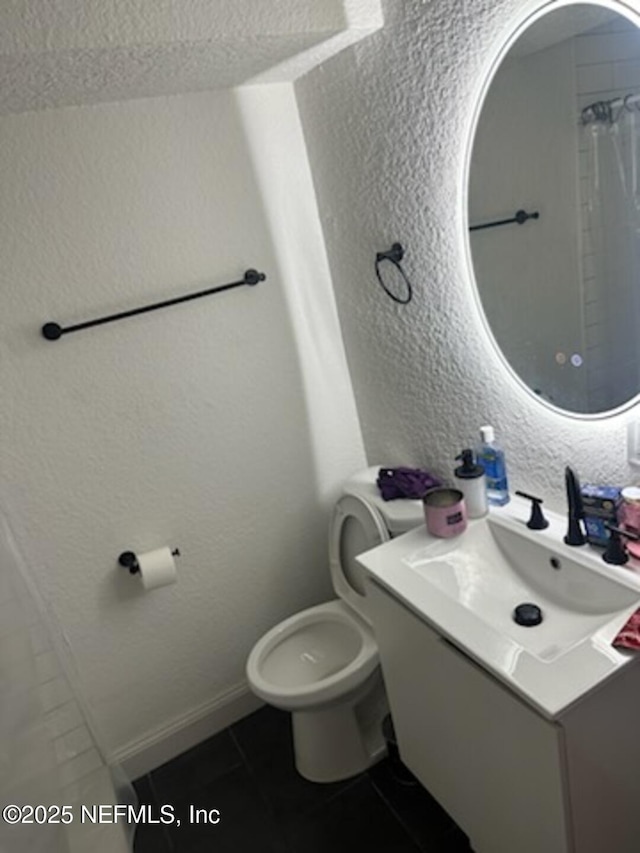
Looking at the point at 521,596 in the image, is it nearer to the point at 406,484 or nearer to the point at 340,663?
the point at 406,484

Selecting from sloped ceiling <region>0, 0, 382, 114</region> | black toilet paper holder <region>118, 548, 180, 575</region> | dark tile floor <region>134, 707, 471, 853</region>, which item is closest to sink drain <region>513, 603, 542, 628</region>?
dark tile floor <region>134, 707, 471, 853</region>

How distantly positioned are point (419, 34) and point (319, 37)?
240 millimetres

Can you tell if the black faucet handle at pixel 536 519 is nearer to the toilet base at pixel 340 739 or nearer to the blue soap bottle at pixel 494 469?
the blue soap bottle at pixel 494 469

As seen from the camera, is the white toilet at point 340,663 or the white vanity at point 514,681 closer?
the white vanity at point 514,681

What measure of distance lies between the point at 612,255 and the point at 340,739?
4.86 ft

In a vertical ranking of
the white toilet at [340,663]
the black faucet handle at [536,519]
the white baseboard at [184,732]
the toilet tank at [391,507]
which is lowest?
the white baseboard at [184,732]

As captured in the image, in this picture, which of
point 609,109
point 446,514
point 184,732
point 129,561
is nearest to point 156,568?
point 129,561

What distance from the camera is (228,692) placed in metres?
2.12

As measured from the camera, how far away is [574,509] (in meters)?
1.26

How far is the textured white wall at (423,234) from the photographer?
1303 mm

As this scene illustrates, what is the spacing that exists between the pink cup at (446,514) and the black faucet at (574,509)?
10.0 inches

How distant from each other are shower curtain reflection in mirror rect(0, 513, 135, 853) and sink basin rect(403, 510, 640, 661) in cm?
87

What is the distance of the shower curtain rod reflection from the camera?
40.7 inches

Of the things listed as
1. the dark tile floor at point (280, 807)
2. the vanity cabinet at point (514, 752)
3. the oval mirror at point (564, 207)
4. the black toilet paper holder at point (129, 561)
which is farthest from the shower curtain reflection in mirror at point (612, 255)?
the black toilet paper holder at point (129, 561)
